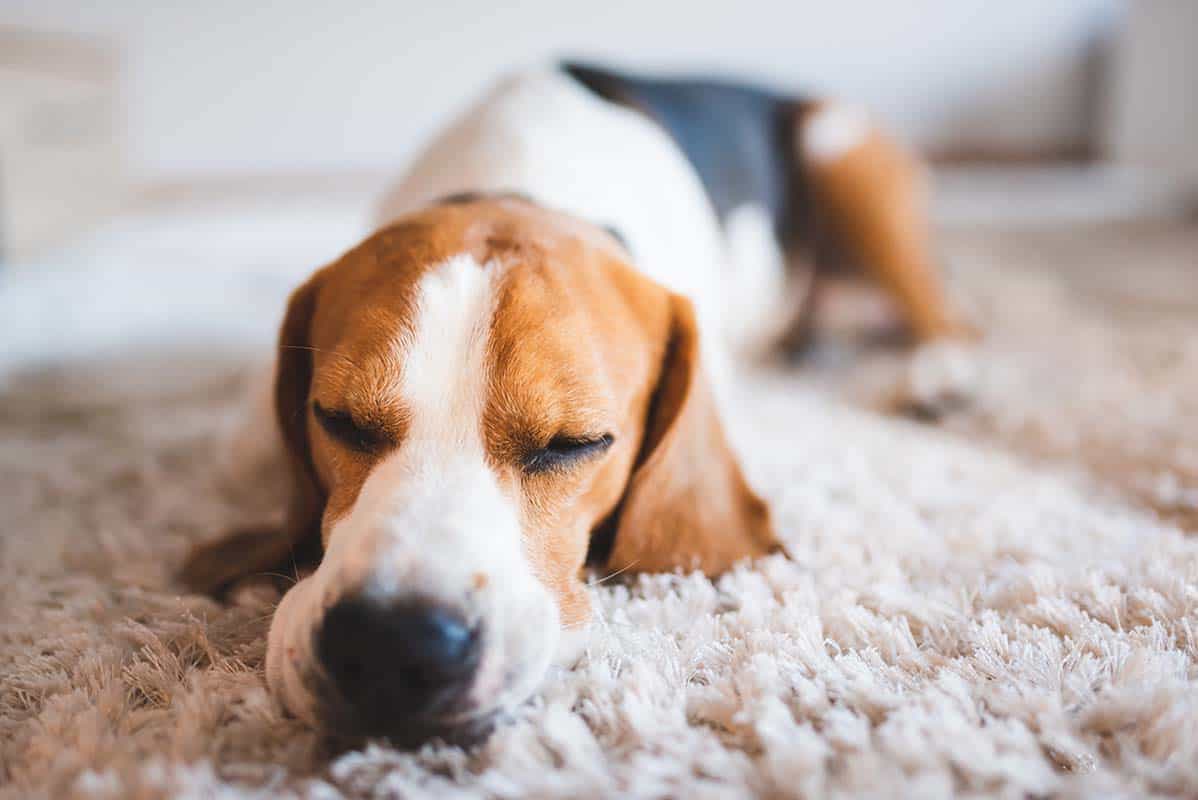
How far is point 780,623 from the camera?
1.27 metres

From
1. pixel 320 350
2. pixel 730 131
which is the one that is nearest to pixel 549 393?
pixel 320 350

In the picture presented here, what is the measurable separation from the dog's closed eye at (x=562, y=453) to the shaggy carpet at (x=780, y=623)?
23 centimetres

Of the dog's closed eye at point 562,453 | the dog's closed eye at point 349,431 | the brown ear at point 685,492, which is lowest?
the brown ear at point 685,492

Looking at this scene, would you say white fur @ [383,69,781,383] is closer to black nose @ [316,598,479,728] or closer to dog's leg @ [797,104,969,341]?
dog's leg @ [797,104,969,341]

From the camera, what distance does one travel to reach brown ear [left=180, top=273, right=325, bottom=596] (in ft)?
4.78

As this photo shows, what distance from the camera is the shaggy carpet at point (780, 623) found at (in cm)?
98

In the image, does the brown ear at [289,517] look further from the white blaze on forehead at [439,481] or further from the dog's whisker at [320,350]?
the white blaze on forehead at [439,481]

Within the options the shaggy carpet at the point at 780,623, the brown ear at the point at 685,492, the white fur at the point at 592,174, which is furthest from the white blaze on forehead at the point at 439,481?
the white fur at the point at 592,174

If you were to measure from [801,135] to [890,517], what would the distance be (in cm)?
178

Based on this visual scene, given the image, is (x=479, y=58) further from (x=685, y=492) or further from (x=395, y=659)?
(x=395, y=659)

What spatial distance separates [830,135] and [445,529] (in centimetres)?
239

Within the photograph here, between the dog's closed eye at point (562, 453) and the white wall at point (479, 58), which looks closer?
the dog's closed eye at point (562, 453)

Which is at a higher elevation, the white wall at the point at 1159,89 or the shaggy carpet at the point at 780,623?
the white wall at the point at 1159,89

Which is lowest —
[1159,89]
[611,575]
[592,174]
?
[611,575]
